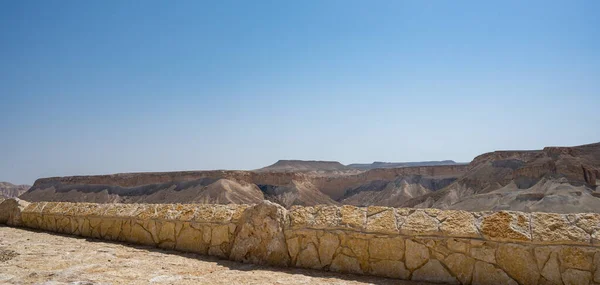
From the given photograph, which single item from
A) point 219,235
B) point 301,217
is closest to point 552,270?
point 301,217

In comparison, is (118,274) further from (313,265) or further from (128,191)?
(128,191)

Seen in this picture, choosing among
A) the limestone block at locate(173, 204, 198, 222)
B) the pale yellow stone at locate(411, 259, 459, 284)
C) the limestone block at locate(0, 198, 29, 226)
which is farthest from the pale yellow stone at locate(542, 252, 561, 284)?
the limestone block at locate(0, 198, 29, 226)

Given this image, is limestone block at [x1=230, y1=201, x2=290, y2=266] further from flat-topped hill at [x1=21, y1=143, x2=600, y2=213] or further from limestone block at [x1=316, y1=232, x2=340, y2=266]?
flat-topped hill at [x1=21, y1=143, x2=600, y2=213]

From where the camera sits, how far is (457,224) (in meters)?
4.11

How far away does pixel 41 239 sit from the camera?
6230 millimetres

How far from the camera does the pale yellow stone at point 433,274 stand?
13.1ft

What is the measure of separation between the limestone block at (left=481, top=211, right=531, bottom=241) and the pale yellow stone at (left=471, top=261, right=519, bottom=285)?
0.27 metres

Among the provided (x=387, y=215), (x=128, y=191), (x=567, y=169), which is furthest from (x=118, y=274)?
(x=128, y=191)

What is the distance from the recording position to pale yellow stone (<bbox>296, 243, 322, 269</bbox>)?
4.59 metres

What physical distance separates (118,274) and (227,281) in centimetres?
111

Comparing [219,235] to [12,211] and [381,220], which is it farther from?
[12,211]

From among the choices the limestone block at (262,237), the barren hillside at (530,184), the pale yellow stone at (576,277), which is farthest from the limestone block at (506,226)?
the barren hillside at (530,184)

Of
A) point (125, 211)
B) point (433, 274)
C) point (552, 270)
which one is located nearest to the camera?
point (552, 270)

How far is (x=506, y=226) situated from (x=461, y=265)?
1.89 ft
